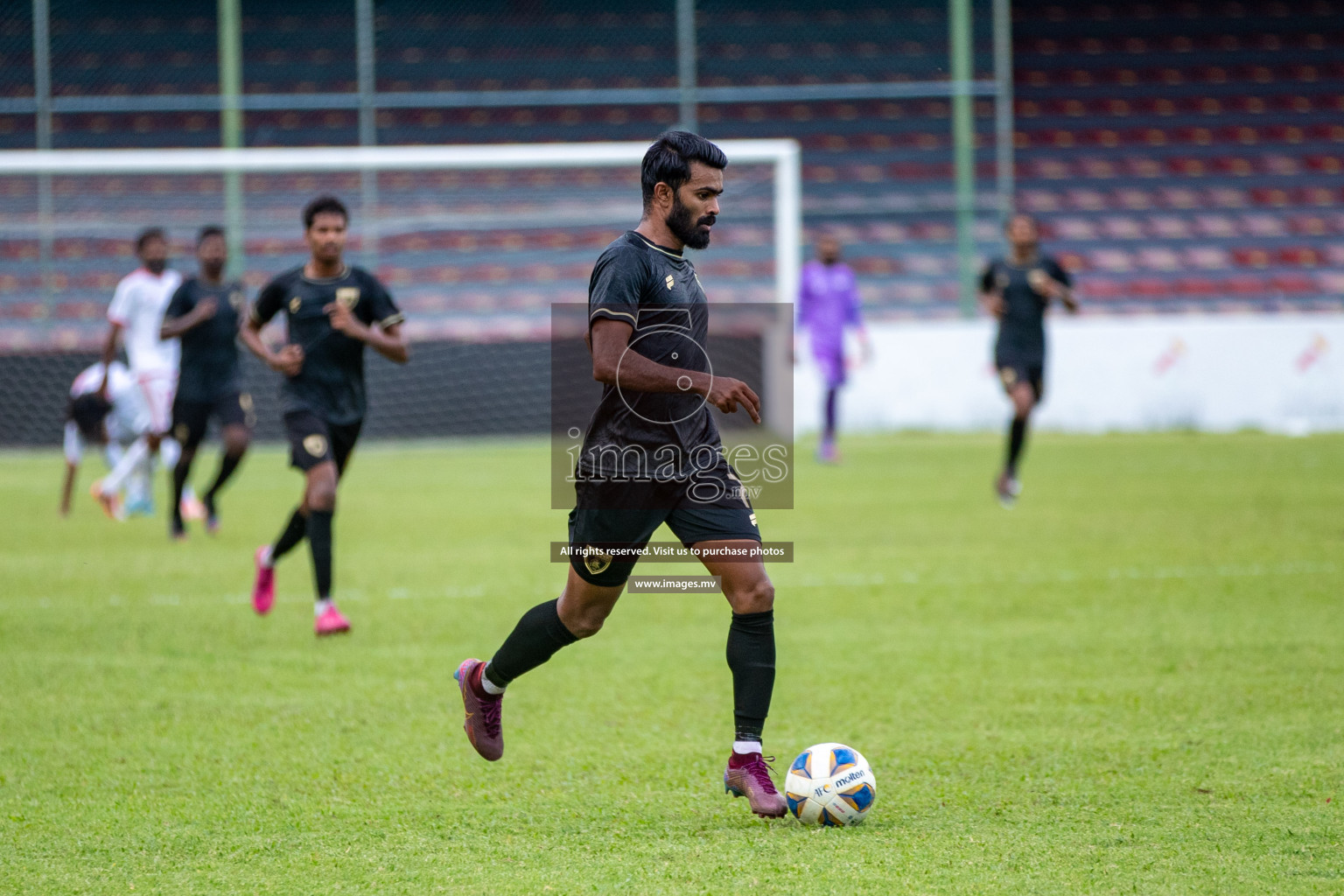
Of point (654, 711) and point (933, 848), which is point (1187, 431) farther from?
point (933, 848)

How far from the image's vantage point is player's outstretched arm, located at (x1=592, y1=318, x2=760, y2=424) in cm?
394

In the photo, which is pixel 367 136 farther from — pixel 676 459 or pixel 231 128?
pixel 676 459

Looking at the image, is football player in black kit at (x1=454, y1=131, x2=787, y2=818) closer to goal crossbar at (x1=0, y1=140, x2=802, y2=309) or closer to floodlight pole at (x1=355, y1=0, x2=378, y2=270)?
goal crossbar at (x1=0, y1=140, x2=802, y2=309)

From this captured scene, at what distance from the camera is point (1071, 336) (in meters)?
18.2

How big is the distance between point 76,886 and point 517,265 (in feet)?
56.9

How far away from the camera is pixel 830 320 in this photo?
16.4 meters

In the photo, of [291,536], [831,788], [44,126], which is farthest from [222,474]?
[44,126]

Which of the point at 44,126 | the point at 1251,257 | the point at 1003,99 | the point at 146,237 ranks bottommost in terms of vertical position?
the point at 1251,257

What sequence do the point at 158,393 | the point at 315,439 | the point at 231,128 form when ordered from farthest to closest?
the point at 231,128 → the point at 158,393 → the point at 315,439

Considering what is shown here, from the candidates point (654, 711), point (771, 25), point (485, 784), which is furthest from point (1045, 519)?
point (771, 25)

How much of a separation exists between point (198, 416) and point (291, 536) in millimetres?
3710

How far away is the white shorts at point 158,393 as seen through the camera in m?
11.9

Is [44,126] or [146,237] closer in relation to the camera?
[146,237]

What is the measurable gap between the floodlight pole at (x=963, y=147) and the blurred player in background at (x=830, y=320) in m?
3.80
